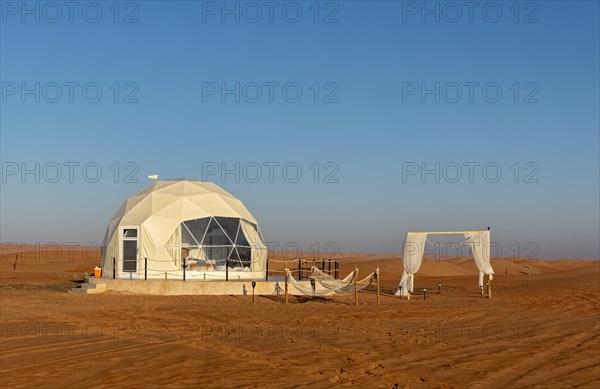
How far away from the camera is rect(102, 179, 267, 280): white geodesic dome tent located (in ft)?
83.5

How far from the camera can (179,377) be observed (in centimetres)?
912

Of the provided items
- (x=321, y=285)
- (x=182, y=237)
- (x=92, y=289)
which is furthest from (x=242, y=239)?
(x=92, y=289)

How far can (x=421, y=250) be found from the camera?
23.3m

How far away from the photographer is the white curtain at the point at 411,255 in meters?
23.3

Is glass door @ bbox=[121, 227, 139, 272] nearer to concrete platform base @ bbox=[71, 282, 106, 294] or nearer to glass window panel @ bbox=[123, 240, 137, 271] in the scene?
glass window panel @ bbox=[123, 240, 137, 271]

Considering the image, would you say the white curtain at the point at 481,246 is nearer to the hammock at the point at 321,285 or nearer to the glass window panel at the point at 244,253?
the hammock at the point at 321,285

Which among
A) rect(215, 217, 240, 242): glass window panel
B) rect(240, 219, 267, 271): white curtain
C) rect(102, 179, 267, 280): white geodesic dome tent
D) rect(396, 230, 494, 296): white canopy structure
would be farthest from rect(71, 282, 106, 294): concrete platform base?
rect(396, 230, 494, 296): white canopy structure

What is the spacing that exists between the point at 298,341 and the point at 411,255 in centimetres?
1163

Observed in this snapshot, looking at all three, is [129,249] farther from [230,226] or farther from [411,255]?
[411,255]

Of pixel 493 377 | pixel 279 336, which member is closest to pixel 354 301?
pixel 279 336

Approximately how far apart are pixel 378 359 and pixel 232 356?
8.00 ft

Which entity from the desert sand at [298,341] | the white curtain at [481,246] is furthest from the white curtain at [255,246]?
the white curtain at [481,246]

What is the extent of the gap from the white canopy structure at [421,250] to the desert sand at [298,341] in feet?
4.35

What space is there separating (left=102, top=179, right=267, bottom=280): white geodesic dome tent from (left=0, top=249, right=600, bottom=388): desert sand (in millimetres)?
3273
